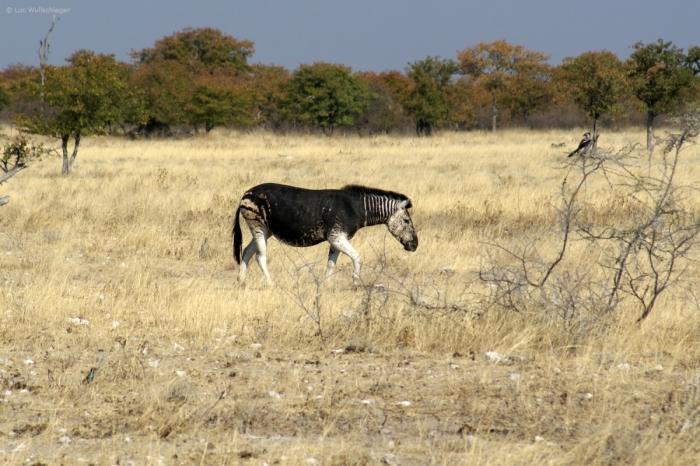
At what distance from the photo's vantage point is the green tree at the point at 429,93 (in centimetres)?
5525

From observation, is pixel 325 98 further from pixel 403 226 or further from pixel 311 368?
pixel 311 368

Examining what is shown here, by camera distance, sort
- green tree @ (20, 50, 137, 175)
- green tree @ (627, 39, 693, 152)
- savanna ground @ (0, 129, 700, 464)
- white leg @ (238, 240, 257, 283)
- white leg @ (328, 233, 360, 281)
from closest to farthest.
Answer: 1. savanna ground @ (0, 129, 700, 464)
2. white leg @ (328, 233, 360, 281)
3. white leg @ (238, 240, 257, 283)
4. green tree @ (20, 50, 137, 175)
5. green tree @ (627, 39, 693, 152)

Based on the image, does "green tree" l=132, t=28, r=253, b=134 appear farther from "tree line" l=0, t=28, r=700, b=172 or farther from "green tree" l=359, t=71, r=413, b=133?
"green tree" l=359, t=71, r=413, b=133

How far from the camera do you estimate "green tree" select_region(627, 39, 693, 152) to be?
113ft

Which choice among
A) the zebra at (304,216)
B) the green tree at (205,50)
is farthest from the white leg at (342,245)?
the green tree at (205,50)

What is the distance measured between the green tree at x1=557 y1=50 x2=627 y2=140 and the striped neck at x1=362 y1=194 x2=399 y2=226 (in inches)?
1001

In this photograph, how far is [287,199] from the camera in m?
10.9

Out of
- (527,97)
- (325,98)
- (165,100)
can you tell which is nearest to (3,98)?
(165,100)

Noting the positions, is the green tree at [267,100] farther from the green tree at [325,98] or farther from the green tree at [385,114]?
the green tree at [385,114]

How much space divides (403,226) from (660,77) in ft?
86.8

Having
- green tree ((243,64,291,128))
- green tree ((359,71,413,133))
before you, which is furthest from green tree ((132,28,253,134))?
green tree ((359,71,413,133))

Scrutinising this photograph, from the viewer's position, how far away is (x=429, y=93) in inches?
2203

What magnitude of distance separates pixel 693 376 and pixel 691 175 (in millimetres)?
17232

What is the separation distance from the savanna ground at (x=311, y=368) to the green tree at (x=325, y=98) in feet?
138
